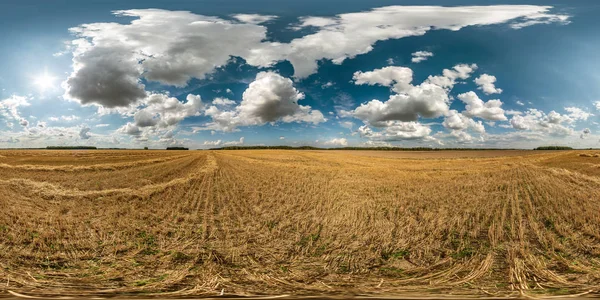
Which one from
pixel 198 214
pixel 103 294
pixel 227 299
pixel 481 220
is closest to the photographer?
pixel 227 299

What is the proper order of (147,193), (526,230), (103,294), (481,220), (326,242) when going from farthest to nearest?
(147,193) < (481,220) < (526,230) < (326,242) < (103,294)

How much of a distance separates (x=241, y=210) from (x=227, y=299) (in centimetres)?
681

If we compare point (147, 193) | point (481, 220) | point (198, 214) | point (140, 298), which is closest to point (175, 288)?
point (140, 298)

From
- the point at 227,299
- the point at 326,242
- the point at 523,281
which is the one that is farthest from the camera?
the point at 326,242

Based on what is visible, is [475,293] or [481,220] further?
[481,220]

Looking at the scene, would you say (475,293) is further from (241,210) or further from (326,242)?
(241,210)

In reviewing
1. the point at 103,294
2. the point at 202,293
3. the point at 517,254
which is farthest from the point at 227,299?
the point at 517,254

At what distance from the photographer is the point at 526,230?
816 cm

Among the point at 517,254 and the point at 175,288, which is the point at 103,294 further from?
the point at 517,254

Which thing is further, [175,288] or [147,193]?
[147,193]

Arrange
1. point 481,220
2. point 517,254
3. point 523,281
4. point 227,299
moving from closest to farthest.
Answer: point 227,299 → point 523,281 → point 517,254 → point 481,220

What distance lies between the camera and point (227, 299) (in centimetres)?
416

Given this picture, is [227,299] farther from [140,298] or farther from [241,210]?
[241,210]

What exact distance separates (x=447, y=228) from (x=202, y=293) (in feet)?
20.4
